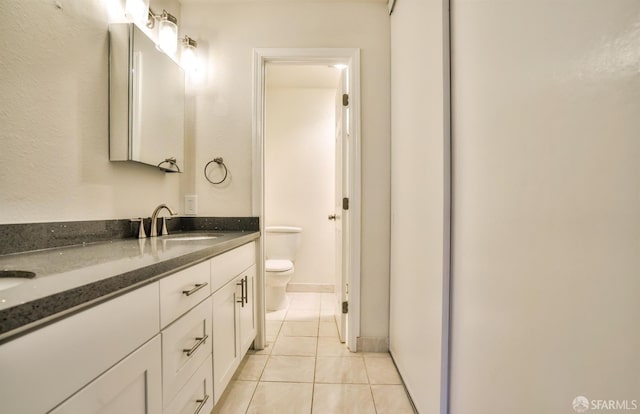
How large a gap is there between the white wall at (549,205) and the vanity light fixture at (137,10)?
1508mm

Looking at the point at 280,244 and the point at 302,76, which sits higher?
the point at 302,76

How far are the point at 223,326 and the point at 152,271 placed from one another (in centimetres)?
64

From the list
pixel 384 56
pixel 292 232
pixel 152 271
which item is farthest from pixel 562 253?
pixel 292 232

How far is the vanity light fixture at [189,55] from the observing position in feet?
5.46

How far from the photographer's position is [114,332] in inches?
21.7

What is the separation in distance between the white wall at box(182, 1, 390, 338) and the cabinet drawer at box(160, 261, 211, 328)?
2.71 feet

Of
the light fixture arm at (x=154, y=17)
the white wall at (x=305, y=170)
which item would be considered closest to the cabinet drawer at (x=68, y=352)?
the light fixture arm at (x=154, y=17)

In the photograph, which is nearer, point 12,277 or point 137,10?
point 12,277

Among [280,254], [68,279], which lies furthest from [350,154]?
[68,279]

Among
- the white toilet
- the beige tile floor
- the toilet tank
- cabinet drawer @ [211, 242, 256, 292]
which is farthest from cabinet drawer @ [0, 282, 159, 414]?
the toilet tank

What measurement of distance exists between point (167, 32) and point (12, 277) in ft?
4.96

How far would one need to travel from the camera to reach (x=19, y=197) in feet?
2.73

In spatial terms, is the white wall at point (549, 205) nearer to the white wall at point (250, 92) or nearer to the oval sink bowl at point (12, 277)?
the white wall at point (250, 92)

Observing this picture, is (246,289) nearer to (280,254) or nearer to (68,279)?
(68,279)
